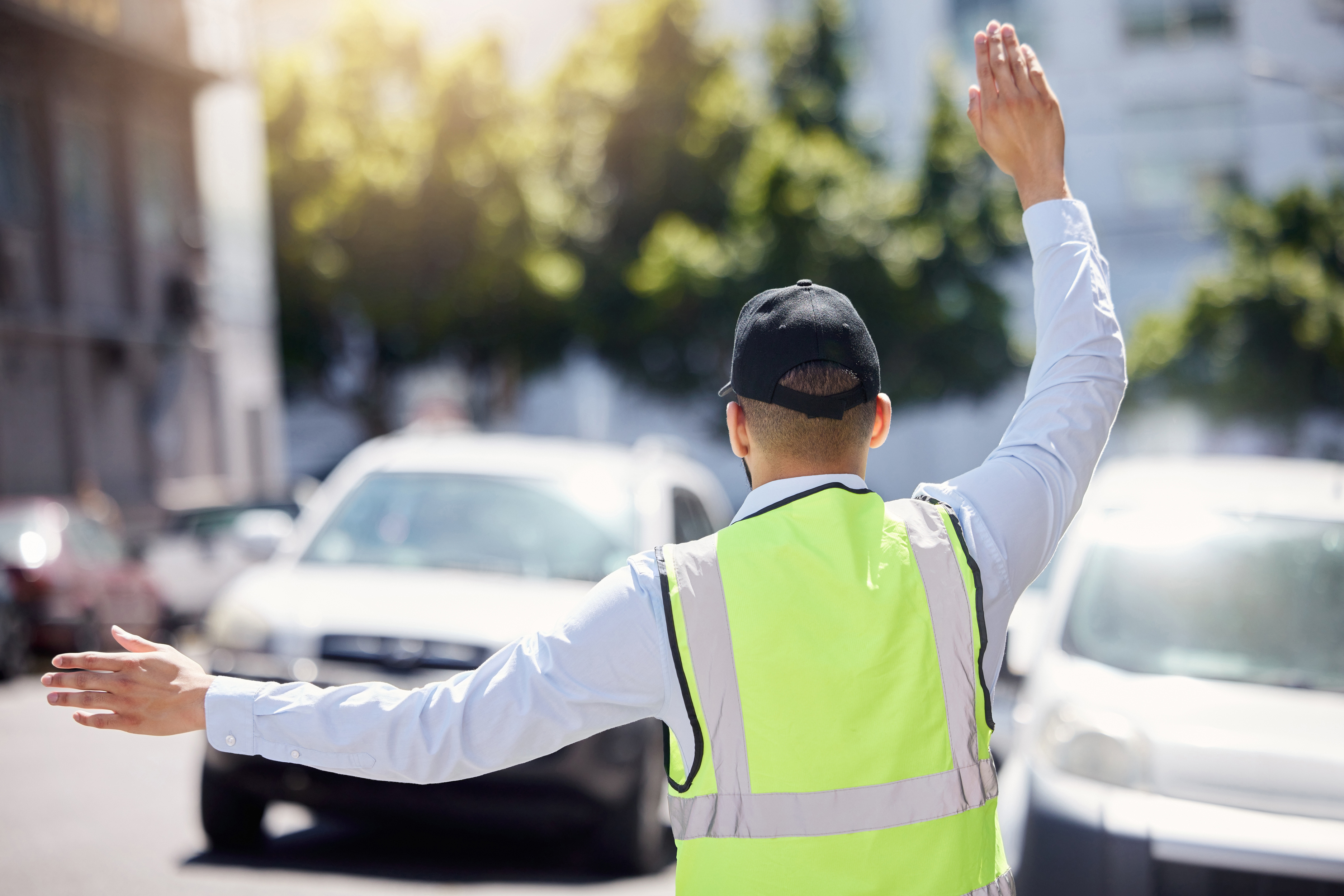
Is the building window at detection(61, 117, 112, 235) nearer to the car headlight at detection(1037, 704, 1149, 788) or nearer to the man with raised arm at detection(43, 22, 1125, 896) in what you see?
the car headlight at detection(1037, 704, 1149, 788)

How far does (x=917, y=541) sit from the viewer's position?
6.63 feet

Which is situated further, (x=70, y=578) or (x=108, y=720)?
(x=70, y=578)

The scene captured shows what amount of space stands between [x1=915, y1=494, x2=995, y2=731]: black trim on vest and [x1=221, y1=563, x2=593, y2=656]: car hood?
3.48 m

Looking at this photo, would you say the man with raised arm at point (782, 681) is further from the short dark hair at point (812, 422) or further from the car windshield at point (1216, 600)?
the car windshield at point (1216, 600)

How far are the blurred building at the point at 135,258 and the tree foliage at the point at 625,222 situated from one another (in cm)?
139

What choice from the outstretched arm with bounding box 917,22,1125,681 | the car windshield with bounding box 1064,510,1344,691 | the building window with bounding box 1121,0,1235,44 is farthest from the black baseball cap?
the building window with bounding box 1121,0,1235,44

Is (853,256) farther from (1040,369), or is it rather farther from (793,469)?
(793,469)

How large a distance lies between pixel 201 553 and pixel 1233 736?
47.2ft

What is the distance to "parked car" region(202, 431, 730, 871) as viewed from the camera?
5492 millimetres

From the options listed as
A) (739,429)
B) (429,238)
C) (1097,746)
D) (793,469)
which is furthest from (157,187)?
(793,469)

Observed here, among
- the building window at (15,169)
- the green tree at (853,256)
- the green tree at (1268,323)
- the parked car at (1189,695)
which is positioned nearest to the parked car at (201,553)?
the building window at (15,169)

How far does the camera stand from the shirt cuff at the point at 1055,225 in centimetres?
240

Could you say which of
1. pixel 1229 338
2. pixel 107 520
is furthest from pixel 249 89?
pixel 1229 338

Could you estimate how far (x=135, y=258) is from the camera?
24438mm
